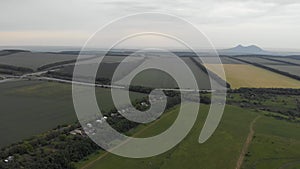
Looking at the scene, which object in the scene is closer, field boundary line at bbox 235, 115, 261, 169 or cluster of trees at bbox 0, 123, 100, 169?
cluster of trees at bbox 0, 123, 100, 169

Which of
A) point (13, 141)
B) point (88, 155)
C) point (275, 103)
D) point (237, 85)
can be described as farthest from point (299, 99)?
point (13, 141)

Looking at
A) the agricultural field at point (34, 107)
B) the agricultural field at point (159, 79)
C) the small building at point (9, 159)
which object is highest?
the agricultural field at point (159, 79)

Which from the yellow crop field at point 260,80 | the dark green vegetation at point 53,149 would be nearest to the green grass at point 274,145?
the dark green vegetation at point 53,149

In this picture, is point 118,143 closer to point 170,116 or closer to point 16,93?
point 170,116

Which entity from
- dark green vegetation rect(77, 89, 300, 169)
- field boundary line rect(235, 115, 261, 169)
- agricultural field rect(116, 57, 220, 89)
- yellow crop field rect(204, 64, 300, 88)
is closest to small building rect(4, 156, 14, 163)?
dark green vegetation rect(77, 89, 300, 169)

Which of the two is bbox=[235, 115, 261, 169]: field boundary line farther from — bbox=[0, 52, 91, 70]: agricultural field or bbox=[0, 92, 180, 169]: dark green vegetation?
bbox=[0, 52, 91, 70]: agricultural field

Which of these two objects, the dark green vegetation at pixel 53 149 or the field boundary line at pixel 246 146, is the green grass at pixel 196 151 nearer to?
the field boundary line at pixel 246 146
